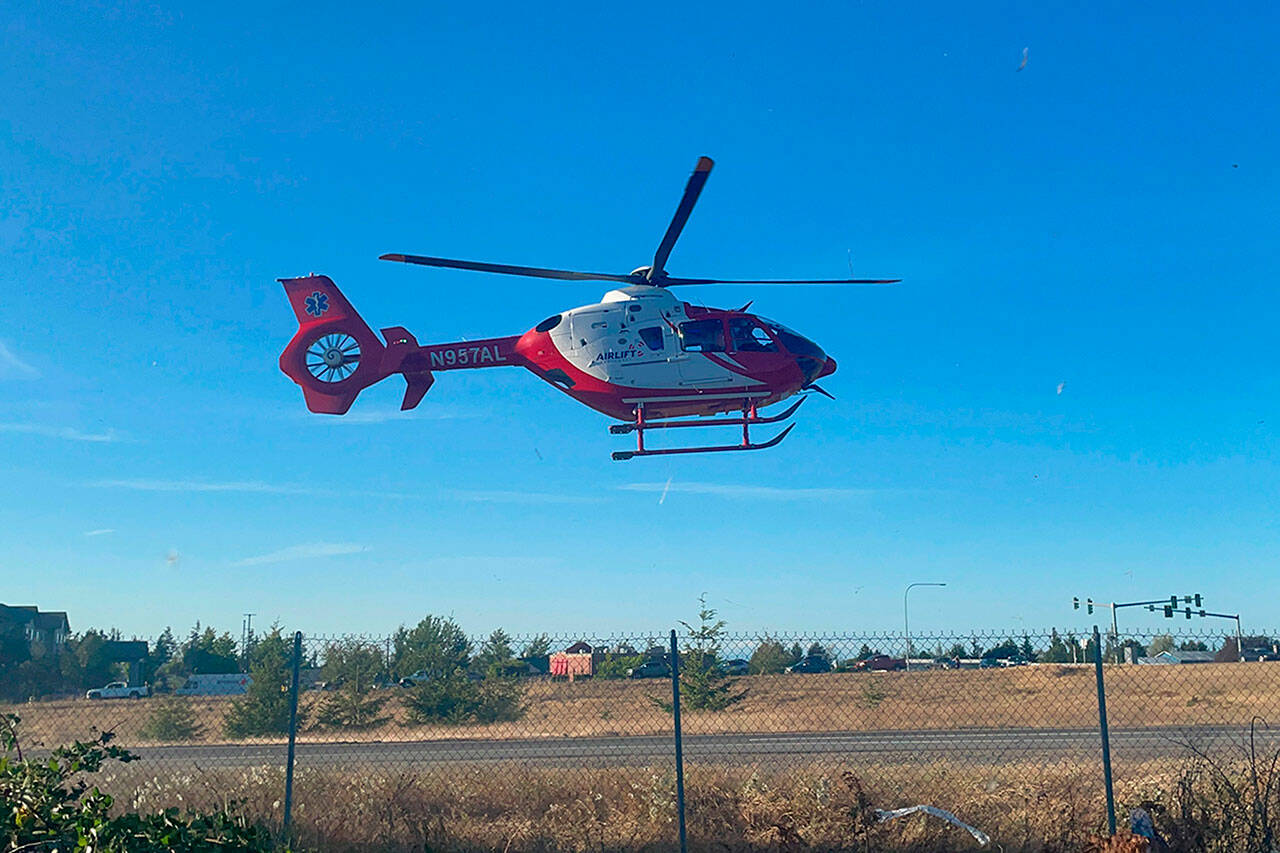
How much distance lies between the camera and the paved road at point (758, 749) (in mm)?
16203

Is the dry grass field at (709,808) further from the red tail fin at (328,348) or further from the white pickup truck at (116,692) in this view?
the white pickup truck at (116,692)

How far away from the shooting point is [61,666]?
46.4 metres

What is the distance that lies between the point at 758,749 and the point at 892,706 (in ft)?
32.0

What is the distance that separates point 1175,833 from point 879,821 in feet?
8.08

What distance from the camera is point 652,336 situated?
16.2m

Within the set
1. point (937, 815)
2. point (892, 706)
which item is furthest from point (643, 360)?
point (892, 706)

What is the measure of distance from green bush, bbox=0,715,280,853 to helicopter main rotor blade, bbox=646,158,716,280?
10221 mm

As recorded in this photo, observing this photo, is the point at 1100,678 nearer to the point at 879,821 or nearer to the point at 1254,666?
the point at 879,821

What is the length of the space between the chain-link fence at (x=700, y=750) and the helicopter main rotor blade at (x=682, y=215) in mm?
6618

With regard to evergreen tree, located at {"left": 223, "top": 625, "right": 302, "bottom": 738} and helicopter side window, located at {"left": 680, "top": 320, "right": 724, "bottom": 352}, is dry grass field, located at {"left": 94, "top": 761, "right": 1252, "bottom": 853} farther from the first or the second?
helicopter side window, located at {"left": 680, "top": 320, "right": 724, "bottom": 352}

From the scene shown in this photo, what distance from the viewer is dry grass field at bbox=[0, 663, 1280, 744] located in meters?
24.0

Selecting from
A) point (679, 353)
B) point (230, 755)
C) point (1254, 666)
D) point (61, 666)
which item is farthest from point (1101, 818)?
point (61, 666)

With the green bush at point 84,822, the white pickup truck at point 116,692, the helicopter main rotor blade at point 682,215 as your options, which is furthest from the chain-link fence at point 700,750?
the white pickup truck at point 116,692

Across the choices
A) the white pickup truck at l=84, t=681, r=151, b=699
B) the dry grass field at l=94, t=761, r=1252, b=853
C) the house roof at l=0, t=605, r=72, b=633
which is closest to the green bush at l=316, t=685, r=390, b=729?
the dry grass field at l=94, t=761, r=1252, b=853
